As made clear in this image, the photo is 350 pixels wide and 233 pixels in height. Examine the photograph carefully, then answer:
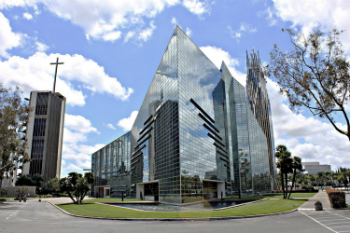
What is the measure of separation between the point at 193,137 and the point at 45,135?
95.5m

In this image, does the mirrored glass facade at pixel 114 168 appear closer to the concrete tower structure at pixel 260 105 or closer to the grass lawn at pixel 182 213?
the grass lawn at pixel 182 213

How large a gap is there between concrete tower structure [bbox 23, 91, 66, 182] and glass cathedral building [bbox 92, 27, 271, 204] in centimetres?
5006

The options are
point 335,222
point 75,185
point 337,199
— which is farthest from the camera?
point 75,185

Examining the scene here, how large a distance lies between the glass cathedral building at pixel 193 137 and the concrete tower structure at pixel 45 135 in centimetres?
5006

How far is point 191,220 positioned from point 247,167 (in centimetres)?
5685

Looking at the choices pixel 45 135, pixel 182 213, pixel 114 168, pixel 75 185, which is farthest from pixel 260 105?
pixel 182 213

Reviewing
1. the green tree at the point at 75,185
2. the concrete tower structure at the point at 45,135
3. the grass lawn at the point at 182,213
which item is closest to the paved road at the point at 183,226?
the grass lawn at the point at 182,213

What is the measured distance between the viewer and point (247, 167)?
69.4 m

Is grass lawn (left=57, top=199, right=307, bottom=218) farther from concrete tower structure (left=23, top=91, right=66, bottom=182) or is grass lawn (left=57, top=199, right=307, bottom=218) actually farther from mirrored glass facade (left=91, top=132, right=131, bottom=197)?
concrete tower structure (left=23, top=91, right=66, bottom=182)

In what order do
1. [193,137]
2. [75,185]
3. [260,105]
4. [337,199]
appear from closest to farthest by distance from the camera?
1. [337,199]
2. [75,185]
3. [193,137]
4. [260,105]

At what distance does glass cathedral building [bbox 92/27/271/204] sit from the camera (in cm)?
4012

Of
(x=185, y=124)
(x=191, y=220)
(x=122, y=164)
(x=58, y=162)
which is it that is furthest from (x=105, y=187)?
(x=191, y=220)

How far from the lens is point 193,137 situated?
143 feet

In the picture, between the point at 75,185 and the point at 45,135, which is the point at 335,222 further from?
the point at 45,135
